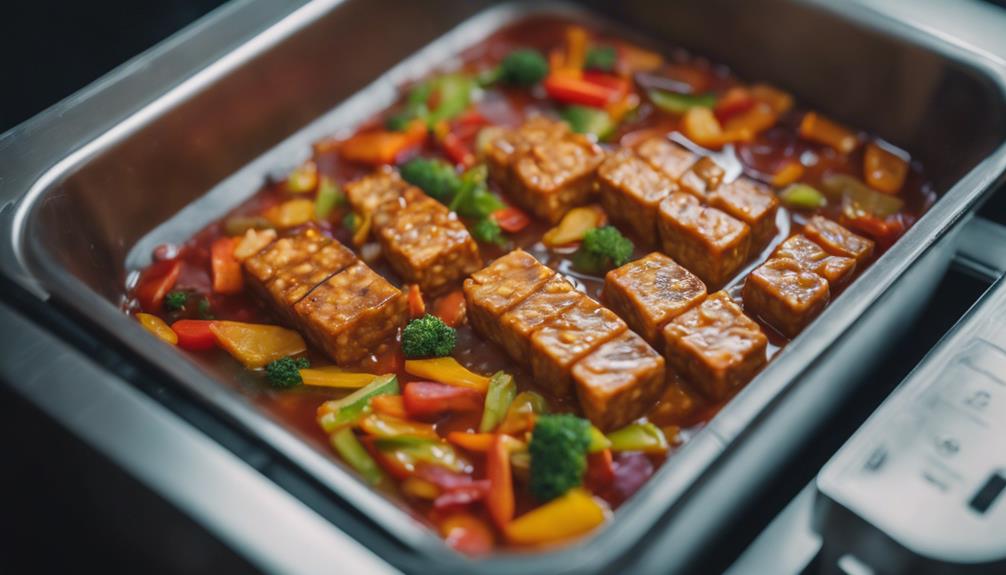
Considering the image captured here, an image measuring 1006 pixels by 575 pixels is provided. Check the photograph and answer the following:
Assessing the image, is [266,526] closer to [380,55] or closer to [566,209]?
[566,209]

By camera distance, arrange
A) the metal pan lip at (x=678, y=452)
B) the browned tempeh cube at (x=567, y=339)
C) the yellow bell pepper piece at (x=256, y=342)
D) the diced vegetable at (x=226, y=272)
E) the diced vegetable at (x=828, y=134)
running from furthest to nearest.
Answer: the diced vegetable at (x=828, y=134) → the diced vegetable at (x=226, y=272) → the yellow bell pepper piece at (x=256, y=342) → the browned tempeh cube at (x=567, y=339) → the metal pan lip at (x=678, y=452)

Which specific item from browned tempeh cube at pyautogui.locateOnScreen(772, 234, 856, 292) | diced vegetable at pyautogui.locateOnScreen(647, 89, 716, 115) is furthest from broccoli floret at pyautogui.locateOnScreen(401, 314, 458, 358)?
diced vegetable at pyautogui.locateOnScreen(647, 89, 716, 115)

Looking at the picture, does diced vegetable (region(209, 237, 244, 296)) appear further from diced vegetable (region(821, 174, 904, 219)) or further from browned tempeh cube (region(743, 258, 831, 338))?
diced vegetable (region(821, 174, 904, 219))

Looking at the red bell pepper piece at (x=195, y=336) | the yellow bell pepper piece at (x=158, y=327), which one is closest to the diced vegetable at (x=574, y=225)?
the red bell pepper piece at (x=195, y=336)

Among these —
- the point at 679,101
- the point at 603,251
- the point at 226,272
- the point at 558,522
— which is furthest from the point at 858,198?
the point at 226,272

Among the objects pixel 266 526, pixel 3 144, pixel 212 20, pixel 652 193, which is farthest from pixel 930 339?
pixel 3 144

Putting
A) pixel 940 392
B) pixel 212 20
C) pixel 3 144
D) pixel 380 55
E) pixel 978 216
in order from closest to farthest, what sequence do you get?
pixel 940 392, pixel 3 144, pixel 978 216, pixel 212 20, pixel 380 55

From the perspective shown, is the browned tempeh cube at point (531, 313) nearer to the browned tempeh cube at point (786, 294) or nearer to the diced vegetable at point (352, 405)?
the diced vegetable at point (352, 405)
